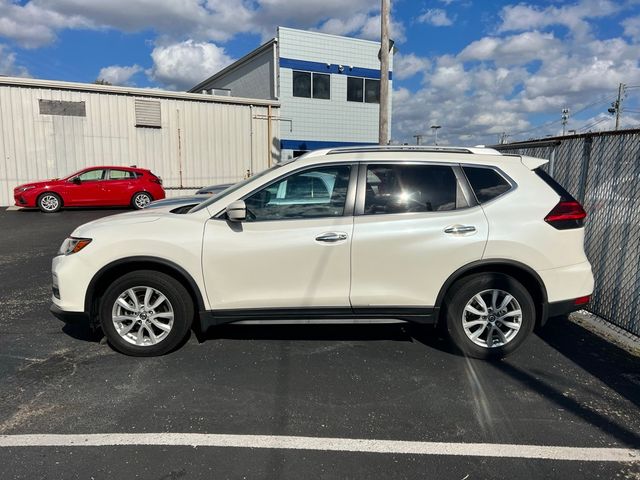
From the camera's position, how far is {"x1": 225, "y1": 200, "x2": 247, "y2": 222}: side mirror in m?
3.80

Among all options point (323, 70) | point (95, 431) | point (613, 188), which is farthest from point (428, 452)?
point (323, 70)

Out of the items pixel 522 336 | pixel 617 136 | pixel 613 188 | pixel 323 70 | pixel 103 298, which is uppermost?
pixel 323 70

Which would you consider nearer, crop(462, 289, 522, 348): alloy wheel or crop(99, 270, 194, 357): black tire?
crop(99, 270, 194, 357): black tire

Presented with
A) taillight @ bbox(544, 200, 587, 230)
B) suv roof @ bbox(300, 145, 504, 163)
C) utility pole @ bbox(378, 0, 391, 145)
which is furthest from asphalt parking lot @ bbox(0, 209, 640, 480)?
utility pole @ bbox(378, 0, 391, 145)

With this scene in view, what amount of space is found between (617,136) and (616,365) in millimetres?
2367

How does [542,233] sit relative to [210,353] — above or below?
above

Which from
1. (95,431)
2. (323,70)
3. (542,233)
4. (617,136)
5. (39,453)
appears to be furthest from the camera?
(323,70)

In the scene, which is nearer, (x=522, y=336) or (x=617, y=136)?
(x=522, y=336)

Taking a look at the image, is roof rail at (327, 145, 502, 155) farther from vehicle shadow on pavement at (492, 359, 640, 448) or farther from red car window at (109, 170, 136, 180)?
red car window at (109, 170, 136, 180)

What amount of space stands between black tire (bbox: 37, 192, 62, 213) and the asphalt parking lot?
39.5ft

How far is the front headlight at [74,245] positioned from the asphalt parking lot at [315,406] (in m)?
0.95

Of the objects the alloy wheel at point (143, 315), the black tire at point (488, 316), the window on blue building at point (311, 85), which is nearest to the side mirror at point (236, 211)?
the alloy wheel at point (143, 315)

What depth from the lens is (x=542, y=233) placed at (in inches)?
156

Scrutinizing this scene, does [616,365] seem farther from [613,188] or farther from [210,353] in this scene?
[210,353]
